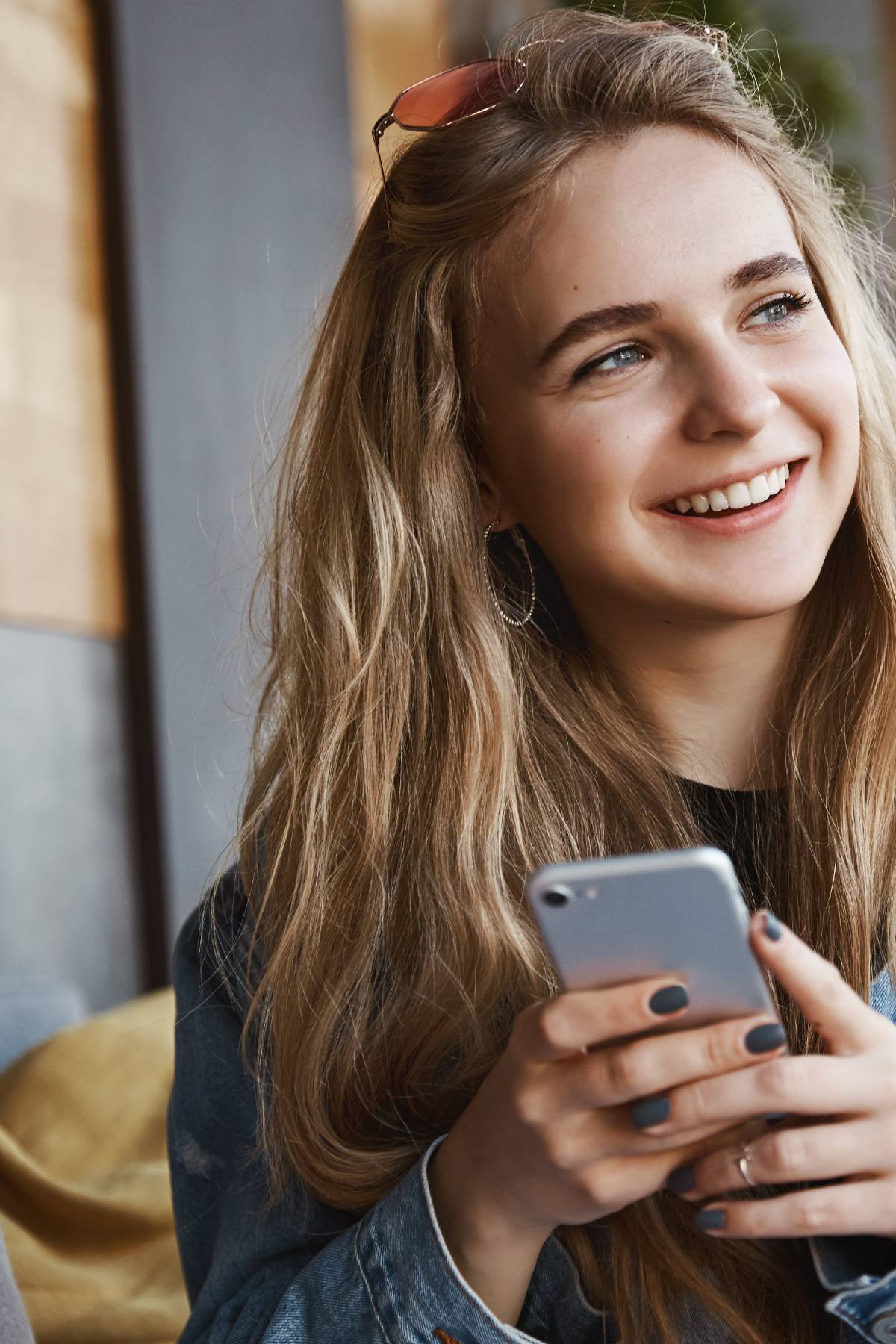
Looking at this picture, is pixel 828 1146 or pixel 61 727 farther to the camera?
pixel 61 727

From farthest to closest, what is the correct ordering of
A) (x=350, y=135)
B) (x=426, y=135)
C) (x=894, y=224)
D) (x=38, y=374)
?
(x=894, y=224) → (x=350, y=135) → (x=38, y=374) → (x=426, y=135)

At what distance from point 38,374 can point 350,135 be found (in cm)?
137

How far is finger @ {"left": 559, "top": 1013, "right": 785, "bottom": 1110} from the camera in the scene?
2.46 feet

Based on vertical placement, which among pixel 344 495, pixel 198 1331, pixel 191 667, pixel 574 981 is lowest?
pixel 191 667

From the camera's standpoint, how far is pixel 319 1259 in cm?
104

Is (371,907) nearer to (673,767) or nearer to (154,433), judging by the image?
(673,767)

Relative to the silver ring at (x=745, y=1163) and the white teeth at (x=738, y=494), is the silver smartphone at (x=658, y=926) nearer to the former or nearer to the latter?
the silver ring at (x=745, y=1163)

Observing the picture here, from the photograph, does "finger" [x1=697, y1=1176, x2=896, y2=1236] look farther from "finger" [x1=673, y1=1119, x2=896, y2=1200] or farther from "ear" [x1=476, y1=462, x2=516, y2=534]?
"ear" [x1=476, y1=462, x2=516, y2=534]

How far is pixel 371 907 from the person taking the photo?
1.17 meters

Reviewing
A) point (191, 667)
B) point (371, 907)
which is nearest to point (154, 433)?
point (191, 667)

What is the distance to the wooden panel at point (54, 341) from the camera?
2910mm

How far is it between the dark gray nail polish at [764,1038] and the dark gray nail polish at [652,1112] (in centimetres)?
6

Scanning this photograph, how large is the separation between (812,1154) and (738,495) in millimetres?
490

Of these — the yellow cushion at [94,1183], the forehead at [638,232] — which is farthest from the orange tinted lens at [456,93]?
the yellow cushion at [94,1183]
